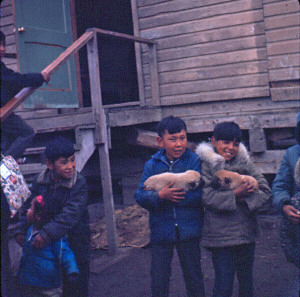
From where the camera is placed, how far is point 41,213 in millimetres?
2811

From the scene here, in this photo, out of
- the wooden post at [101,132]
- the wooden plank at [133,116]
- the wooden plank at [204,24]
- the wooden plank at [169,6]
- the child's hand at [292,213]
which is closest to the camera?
the child's hand at [292,213]

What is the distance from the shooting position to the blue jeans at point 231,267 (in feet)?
9.25

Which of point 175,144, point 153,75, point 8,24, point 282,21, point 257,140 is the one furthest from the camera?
point 8,24

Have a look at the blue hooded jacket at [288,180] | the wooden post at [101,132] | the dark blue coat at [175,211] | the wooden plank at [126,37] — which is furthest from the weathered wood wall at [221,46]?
the dark blue coat at [175,211]

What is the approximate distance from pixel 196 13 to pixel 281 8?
1292mm

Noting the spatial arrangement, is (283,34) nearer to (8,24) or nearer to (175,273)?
(175,273)

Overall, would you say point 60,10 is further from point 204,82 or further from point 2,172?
point 2,172

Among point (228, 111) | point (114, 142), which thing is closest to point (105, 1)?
point (114, 142)

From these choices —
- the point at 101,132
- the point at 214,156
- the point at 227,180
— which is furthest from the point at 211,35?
the point at 227,180

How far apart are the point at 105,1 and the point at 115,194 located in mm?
5288

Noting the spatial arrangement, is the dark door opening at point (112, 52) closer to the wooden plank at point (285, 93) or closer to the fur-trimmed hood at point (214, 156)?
the wooden plank at point (285, 93)

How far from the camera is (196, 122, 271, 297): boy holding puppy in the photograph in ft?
9.11

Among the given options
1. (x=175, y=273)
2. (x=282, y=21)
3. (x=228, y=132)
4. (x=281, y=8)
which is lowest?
(x=175, y=273)

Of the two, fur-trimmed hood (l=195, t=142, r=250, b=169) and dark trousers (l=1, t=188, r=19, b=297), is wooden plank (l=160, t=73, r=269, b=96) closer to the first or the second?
fur-trimmed hood (l=195, t=142, r=250, b=169)
